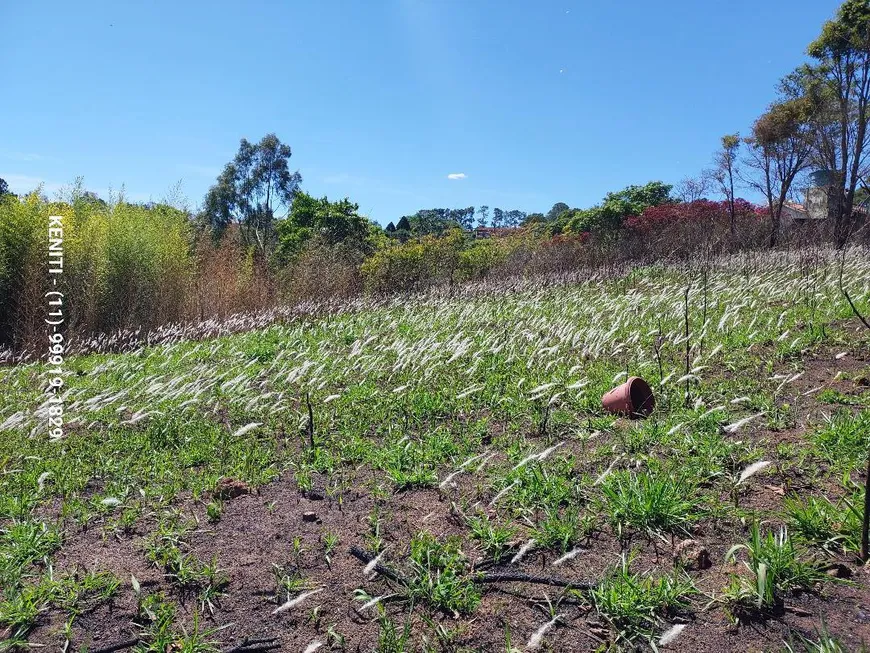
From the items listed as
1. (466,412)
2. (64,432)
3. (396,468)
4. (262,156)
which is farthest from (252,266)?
(262,156)

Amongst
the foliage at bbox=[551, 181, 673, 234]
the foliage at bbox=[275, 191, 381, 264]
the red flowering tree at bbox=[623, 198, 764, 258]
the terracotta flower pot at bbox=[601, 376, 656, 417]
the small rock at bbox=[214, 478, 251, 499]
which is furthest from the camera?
the foliage at bbox=[551, 181, 673, 234]

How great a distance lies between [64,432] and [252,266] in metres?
7.46

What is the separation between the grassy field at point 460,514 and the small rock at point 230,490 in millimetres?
10

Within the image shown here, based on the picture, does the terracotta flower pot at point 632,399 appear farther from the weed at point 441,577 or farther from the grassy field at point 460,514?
the weed at point 441,577

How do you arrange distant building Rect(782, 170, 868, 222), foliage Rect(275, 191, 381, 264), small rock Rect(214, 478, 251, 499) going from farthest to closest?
foliage Rect(275, 191, 381, 264)
distant building Rect(782, 170, 868, 222)
small rock Rect(214, 478, 251, 499)

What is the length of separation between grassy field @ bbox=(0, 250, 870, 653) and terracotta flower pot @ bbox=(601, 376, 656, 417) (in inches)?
4.1

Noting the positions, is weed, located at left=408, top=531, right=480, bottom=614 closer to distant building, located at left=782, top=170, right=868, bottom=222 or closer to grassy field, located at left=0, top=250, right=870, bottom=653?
grassy field, located at left=0, top=250, right=870, bottom=653

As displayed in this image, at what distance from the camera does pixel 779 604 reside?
1630 millimetres

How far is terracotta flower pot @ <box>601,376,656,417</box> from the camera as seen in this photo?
3281 mm

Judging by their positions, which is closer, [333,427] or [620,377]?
[333,427]

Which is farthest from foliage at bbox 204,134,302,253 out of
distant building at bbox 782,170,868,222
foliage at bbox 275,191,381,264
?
distant building at bbox 782,170,868,222

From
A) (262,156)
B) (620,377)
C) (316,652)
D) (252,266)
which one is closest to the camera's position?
(316,652)

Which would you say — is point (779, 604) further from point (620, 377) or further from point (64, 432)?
point (64, 432)

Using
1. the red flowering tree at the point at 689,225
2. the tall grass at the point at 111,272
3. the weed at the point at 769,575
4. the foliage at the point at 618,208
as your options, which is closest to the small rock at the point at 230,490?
the weed at the point at 769,575
